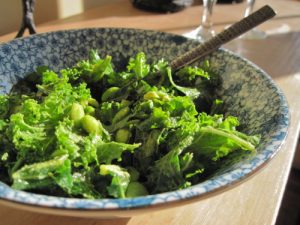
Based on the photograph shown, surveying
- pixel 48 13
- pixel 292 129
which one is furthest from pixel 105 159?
pixel 48 13

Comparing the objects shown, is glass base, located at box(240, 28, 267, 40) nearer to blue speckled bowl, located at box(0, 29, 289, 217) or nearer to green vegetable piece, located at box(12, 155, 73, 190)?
blue speckled bowl, located at box(0, 29, 289, 217)

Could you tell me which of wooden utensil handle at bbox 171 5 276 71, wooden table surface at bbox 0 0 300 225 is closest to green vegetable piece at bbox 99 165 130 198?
wooden table surface at bbox 0 0 300 225

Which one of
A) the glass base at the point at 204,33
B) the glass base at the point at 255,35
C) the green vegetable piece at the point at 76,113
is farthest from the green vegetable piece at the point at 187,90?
the glass base at the point at 255,35

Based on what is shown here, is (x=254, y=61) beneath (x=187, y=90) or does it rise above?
beneath

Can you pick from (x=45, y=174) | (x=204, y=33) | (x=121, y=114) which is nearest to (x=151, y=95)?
(x=121, y=114)

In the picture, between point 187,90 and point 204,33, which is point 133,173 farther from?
point 204,33

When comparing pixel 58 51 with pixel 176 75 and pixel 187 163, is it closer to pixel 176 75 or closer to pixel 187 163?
pixel 176 75
